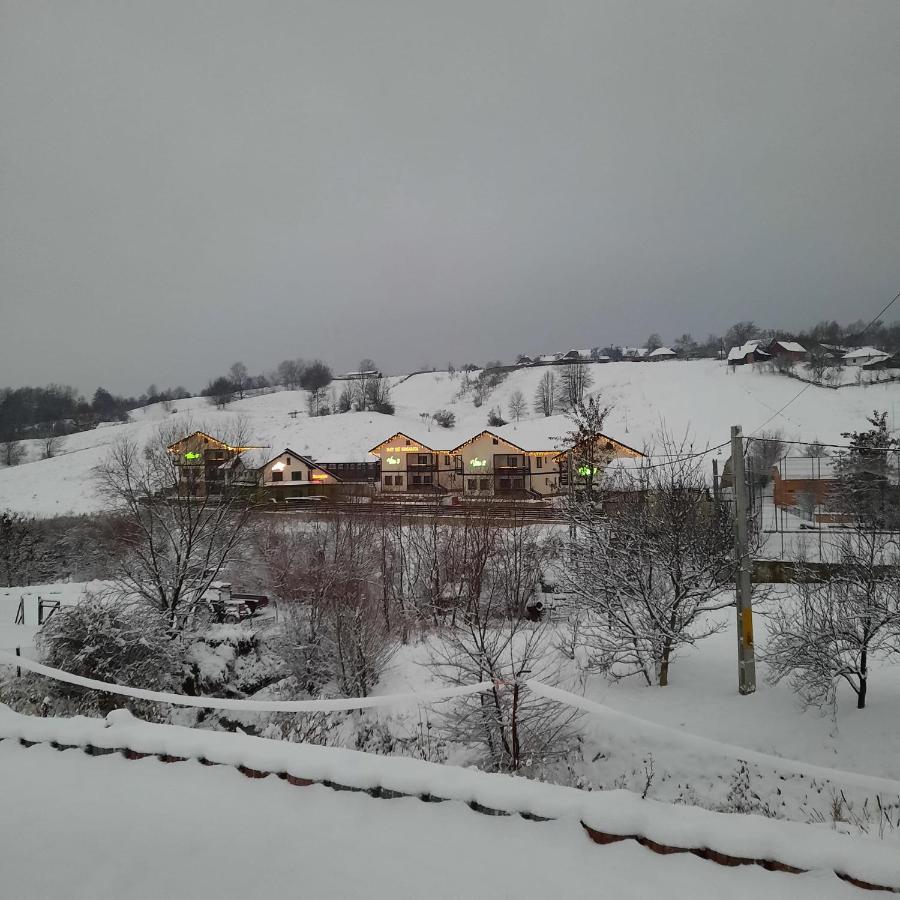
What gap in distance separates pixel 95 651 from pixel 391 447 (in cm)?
3945

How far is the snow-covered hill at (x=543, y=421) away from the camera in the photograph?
35.4m

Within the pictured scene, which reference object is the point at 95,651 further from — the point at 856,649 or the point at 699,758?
the point at 856,649

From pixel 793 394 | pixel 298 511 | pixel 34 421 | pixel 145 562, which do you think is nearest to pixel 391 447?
pixel 298 511

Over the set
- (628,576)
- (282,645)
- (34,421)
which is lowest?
(282,645)

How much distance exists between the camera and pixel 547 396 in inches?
3457

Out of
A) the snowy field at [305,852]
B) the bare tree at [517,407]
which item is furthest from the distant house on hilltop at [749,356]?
the snowy field at [305,852]

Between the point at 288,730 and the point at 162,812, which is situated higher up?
the point at 162,812

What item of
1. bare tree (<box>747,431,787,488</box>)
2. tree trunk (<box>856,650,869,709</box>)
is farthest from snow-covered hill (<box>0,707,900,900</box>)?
bare tree (<box>747,431,787,488</box>)

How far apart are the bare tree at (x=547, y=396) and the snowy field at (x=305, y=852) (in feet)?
259

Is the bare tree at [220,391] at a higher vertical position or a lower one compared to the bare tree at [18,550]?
higher

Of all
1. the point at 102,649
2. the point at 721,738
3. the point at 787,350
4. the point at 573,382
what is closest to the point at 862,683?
the point at 721,738

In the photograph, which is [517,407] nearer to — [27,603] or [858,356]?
[858,356]

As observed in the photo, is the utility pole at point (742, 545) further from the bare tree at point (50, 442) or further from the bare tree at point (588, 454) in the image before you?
the bare tree at point (50, 442)

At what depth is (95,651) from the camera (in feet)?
43.5
